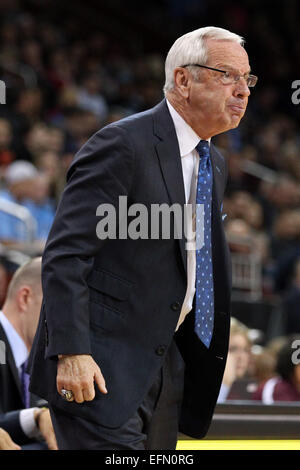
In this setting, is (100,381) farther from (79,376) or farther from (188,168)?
(188,168)

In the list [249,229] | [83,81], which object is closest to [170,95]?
[249,229]

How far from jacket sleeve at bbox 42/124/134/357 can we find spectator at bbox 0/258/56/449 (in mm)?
992

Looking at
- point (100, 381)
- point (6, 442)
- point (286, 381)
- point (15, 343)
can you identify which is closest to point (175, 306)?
point (100, 381)

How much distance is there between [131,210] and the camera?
2.27m

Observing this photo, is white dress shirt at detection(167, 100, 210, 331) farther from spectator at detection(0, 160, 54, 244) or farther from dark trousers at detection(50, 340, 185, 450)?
spectator at detection(0, 160, 54, 244)

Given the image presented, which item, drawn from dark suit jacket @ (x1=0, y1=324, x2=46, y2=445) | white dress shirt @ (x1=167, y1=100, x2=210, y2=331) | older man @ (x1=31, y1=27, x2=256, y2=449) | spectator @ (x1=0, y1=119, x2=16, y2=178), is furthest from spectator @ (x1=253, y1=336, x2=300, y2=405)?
spectator @ (x1=0, y1=119, x2=16, y2=178)

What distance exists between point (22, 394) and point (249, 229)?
5.59 meters

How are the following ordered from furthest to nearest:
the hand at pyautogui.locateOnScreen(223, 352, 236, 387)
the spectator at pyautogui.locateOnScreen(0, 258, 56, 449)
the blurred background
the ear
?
the blurred background, the hand at pyautogui.locateOnScreen(223, 352, 236, 387), the spectator at pyautogui.locateOnScreen(0, 258, 56, 449), the ear

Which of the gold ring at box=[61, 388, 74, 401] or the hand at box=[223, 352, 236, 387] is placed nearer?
the gold ring at box=[61, 388, 74, 401]

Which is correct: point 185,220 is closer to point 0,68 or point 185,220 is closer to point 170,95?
point 170,95

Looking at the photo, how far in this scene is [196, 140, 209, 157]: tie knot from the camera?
2422 millimetres

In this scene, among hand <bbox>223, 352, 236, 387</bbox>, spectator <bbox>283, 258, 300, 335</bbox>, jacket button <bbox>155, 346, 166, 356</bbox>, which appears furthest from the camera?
spectator <bbox>283, 258, 300, 335</bbox>

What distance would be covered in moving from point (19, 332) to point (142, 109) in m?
7.47

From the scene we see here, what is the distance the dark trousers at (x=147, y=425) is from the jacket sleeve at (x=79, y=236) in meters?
0.20
